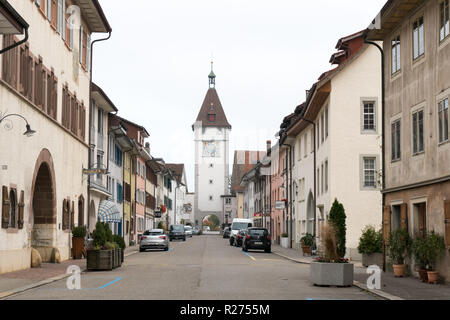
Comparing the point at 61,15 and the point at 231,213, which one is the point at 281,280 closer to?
the point at 61,15

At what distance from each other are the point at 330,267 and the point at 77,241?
58.2ft

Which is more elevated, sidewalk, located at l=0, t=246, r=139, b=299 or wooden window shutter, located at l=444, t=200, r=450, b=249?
wooden window shutter, located at l=444, t=200, r=450, b=249

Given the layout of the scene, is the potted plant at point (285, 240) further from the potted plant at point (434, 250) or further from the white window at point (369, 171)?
the potted plant at point (434, 250)

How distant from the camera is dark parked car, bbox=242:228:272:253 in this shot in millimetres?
47688

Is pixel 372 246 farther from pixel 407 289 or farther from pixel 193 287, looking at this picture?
pixel 193 287

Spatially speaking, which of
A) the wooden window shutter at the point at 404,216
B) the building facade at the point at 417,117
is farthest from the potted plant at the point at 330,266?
the wooden window shutter at the point at 404,216

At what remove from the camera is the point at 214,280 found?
2162 centimetres

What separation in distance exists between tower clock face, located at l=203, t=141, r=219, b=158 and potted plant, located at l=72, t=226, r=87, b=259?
110822 mm

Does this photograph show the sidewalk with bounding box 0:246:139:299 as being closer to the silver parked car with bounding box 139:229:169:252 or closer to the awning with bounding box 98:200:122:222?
the awning with bounding box 98:200:122:222

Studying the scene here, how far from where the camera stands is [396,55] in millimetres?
25875

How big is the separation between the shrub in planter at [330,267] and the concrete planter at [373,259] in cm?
911

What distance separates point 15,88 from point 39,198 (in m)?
7.67

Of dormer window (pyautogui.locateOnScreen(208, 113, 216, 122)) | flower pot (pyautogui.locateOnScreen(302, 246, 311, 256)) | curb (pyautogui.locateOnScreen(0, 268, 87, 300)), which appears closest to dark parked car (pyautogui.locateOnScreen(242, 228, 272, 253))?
flower pot (pyautogui.locateOnScreen(302, 246, 311, 256))
